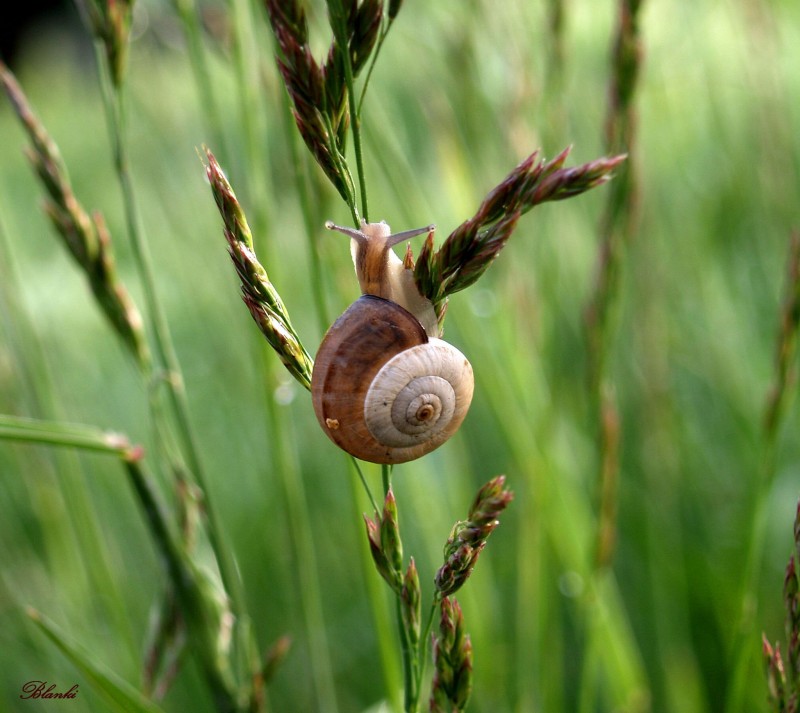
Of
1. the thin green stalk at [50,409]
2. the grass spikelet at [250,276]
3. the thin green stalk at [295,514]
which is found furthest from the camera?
the thin green stalk at [50,409]

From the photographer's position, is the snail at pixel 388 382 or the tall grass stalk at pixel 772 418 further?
the tall grass stalk at pixel 772 418

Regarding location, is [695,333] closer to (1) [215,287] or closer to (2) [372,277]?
(1) [215,287]

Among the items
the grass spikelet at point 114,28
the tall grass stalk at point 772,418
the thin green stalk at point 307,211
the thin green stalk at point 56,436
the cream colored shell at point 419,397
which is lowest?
the tall grass stalk at point 772,418

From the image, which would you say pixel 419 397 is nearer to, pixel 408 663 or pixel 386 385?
pixel 386 385

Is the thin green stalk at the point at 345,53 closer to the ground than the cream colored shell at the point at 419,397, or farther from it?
farther from it

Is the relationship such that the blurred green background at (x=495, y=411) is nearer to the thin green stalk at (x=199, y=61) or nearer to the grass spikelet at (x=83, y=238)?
the thin green stalk at (x=199, y=61)

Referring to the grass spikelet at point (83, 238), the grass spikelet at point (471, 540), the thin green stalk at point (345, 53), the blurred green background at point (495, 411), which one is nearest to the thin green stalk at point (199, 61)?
the blurred green background at point (495, 411)

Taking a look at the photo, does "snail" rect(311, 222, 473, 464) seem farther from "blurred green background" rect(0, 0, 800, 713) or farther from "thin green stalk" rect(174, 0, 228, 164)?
"thin green stalk" rect(174, 0, 228, 164)

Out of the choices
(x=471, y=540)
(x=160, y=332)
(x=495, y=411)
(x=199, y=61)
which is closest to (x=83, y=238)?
(x=160, y=332)

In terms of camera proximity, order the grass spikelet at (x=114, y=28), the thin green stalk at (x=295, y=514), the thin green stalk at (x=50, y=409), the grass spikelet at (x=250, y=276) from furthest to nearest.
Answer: the thin green stalk at (x=50, y=409)
the thin green stalk at (x=295, y=514)
the grass spikelet at (x=114, y=28)
the grass spikelet at (x=250, y=276)
